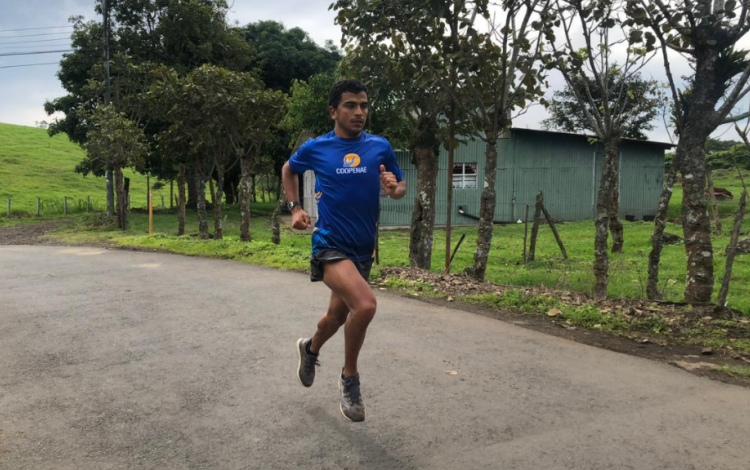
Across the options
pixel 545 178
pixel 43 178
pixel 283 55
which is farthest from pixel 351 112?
pixel 43 178

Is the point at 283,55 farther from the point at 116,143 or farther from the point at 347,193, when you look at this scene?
the point at 347,193

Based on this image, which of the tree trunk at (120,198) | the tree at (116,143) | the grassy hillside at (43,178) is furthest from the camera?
the grassy hillside at (43,178)

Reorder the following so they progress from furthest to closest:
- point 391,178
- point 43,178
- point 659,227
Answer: point 43,178
point 659,227
point 391,178

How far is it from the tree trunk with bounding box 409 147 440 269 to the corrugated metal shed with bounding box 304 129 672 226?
48.5ft

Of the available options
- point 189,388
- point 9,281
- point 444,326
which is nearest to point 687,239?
point 444,326

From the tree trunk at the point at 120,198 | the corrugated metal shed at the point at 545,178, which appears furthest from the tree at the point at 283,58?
the tree trunk at the point at 120,198

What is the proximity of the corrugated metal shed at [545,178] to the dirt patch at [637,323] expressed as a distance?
18056 millimetres

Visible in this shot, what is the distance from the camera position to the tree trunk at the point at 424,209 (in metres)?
10.6

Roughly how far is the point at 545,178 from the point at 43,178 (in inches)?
1512

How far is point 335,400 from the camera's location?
402 centimetres

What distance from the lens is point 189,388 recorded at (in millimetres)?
4258

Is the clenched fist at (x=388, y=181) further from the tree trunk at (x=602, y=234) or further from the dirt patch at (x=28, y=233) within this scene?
the dirt patch at (x=28, y=233)

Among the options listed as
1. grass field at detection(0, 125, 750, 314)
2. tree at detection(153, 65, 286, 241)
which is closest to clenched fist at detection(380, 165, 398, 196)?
grass field at detection(0, 125, 750, 314)

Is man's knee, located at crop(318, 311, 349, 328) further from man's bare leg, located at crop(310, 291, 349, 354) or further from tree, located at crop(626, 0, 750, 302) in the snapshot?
tree, located at crop(626, 0, 750, 302)
